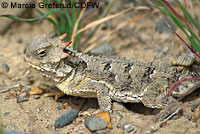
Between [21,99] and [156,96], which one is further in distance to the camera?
[21,99]

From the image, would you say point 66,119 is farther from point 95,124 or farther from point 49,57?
point 49,57

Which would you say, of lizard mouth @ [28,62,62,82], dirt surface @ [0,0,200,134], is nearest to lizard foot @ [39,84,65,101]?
dirt surface @ [0,0,200,134]

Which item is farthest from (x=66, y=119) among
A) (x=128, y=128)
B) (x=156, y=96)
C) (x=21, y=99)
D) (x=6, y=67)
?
(x=6, y=67)

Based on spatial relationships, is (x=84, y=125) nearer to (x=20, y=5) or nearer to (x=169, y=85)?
(x=169, y=85)

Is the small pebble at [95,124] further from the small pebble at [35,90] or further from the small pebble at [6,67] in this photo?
the small pebble at [6,67]

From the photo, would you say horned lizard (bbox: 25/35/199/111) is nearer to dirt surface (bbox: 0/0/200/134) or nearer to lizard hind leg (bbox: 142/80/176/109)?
lizard hind leg (bbox: 142/80/176/109)

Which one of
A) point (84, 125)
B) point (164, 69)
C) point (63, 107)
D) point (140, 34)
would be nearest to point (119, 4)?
point (140, 34)
